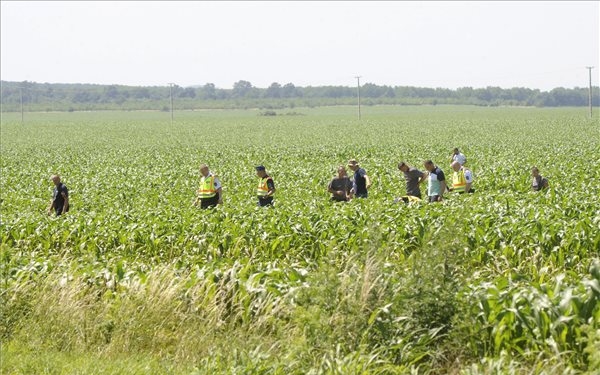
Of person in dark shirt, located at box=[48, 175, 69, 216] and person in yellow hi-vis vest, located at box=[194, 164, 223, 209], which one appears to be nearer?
person in yellow hi-vis vest, located at box=[194, 164, 223, 209]

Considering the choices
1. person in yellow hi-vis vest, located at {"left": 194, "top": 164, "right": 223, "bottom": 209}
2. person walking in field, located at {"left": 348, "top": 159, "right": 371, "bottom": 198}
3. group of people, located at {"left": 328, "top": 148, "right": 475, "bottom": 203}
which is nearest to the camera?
person in yellow hi-vis vest, located at {"left": 194, "top": 164, "right": 223, "bottom": 209}

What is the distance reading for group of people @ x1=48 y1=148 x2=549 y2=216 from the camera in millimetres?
18391

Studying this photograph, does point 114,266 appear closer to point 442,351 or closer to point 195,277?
point 195,277

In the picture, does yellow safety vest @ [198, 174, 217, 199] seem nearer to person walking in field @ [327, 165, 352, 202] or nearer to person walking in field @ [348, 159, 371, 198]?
person walking in field @ [327, 165, 352, 202]

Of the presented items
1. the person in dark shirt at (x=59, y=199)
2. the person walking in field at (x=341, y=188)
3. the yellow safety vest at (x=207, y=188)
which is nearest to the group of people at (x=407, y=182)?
the person walking in field at (x=341, y=188)

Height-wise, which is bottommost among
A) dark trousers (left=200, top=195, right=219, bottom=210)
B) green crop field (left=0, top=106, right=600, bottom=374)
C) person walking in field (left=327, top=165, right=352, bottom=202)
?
green crop field (left=0, top=106, right=600, bottom=374)

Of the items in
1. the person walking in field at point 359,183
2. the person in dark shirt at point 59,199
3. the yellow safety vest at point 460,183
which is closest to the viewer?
the person in dark shirt at point 59,199

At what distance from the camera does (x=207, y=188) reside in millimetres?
18609

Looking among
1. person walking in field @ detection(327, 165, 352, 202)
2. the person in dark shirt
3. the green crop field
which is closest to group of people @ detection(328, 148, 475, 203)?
person walking in field @ detection(327, 165, 352, 202)

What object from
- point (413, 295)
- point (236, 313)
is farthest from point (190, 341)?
point (413, 295)

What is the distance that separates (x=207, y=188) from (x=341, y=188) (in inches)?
106

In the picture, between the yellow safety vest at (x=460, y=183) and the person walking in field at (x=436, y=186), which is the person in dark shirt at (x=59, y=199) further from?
the yellow safety vest at (x=460, y=183)

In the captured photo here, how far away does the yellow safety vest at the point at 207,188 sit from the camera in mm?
18594

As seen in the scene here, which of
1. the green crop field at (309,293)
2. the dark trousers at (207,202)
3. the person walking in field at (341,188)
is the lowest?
the green crop field at (309,293)
